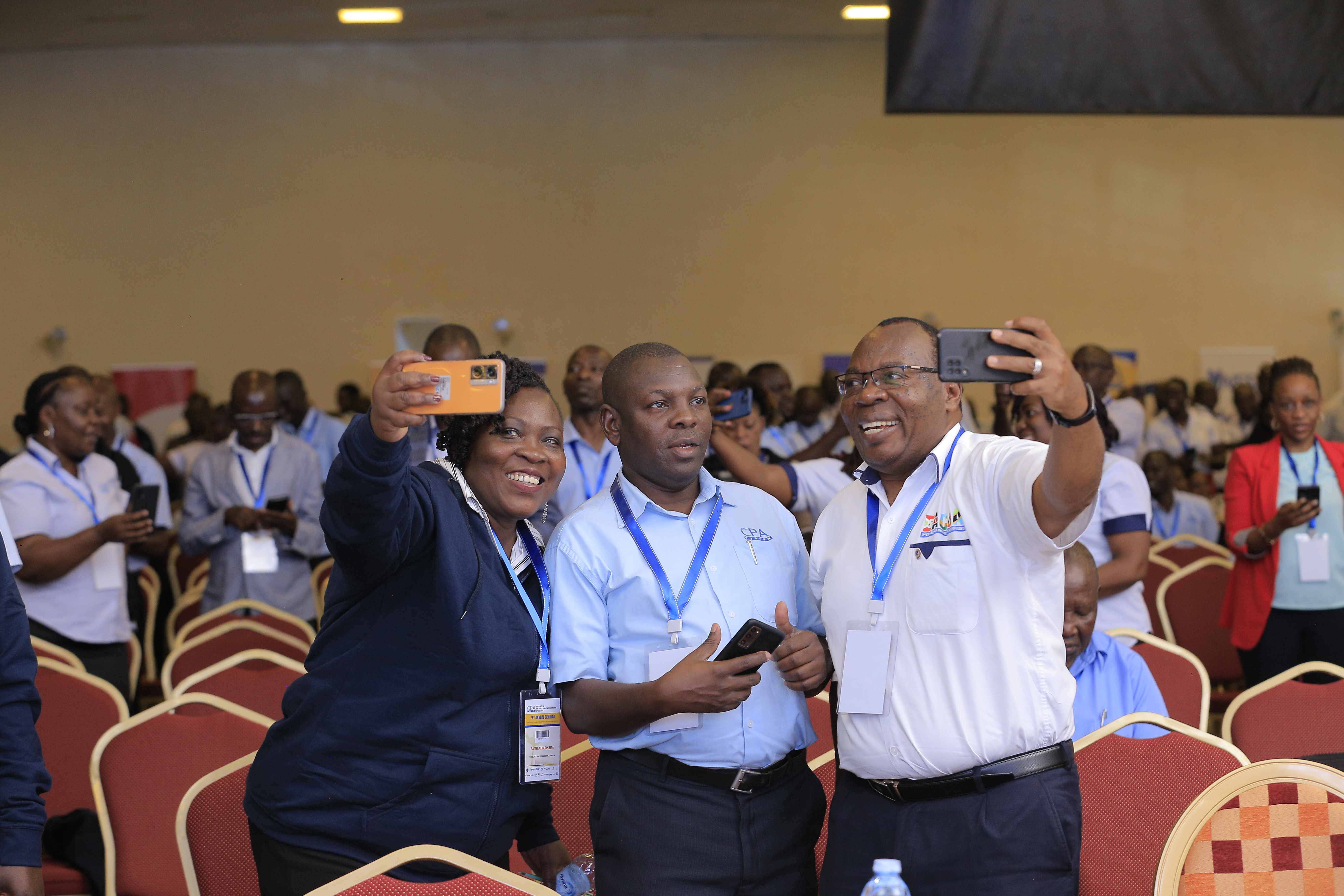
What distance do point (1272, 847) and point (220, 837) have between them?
220 cm

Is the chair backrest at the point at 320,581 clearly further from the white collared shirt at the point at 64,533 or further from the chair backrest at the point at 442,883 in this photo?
the chair backrest at the point at 442,883

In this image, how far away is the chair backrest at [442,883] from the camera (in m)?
1.77

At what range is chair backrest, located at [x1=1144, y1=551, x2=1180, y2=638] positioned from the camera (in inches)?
213

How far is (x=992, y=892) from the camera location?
1924 millimetres

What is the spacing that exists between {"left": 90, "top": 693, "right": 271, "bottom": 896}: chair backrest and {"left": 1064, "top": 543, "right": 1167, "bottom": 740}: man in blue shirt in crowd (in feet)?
7.08

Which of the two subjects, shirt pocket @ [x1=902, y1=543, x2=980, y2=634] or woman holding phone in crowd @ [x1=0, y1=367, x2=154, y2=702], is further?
woman holding phone in crowd @ [x1=0, y1=367, x2=154, y2=702]

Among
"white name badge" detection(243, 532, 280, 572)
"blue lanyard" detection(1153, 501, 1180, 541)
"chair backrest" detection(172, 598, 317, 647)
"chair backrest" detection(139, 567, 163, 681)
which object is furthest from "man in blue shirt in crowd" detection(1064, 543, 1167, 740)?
"chair backrest" detection(139, 567, 163, 681)

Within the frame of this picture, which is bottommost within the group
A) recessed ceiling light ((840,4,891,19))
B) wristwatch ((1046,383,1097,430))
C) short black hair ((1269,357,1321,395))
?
wristwatch ((1046,383,1097,430))

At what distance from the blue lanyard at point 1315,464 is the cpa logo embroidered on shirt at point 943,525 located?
3.17 m

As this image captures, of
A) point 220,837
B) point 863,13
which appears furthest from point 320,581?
point 863,13

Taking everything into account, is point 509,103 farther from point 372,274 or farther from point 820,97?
point 820,97

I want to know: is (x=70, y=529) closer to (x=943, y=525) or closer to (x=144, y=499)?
(x=144, y=499)

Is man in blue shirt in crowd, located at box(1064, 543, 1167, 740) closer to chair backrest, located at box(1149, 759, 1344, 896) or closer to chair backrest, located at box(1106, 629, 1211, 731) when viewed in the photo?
chair backrest, located at box(1106, 629, 1211, 731)

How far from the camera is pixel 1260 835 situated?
6.12 feet
